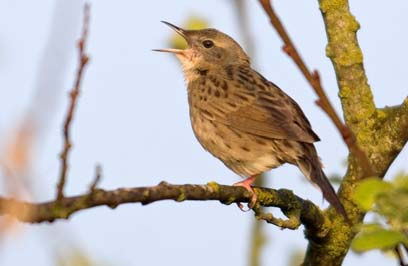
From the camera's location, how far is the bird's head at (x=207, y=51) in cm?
670

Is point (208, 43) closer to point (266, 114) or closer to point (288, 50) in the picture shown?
point (266, 114)

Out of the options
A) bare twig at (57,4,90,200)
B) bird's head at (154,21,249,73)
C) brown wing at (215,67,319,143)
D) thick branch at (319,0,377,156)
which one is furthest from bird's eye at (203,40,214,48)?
bare twig at (57,4,90,200)

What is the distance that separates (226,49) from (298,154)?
1942 millimetres

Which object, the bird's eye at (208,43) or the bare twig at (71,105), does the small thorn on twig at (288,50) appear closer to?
the bare twig at (71,105)

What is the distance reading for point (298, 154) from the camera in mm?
5320

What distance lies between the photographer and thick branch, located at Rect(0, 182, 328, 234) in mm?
1852

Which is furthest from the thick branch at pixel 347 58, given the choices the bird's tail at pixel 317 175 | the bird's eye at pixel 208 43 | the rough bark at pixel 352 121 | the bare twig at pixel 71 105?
the bare twig at pixel 71 105

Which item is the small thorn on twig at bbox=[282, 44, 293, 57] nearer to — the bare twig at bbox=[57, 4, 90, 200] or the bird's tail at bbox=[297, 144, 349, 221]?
the bare twig at bbox=[57, 4, 90, 200]

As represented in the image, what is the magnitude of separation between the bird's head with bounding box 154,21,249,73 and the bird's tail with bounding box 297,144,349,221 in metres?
1.62

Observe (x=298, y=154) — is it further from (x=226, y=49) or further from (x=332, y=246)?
(x=226, y=49)

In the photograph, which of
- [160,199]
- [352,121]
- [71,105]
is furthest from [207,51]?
[71,105]

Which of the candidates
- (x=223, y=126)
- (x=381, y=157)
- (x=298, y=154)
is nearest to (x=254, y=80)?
(x=223, y=126)

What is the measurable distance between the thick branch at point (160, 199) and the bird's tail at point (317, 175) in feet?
0.33

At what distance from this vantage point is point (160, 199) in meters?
2.58
